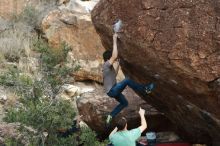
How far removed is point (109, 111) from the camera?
10141 millimetres

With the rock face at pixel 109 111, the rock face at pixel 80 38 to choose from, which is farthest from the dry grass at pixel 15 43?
the rock face at pixel 109 111

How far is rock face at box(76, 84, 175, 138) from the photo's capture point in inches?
402

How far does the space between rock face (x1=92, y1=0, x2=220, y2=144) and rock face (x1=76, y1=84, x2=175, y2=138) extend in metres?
1.72

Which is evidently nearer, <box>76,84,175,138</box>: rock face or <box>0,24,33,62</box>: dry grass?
<box>76,84,175,138</box>: rock face

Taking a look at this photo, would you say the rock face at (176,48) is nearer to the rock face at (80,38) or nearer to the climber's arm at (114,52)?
the climber's arm at (114,52)

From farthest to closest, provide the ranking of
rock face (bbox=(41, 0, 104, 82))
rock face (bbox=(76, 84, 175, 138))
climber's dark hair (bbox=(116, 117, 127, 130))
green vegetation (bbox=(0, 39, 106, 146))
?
rock face (bbox=(41, 0, 104, 82))
rock face (bbox=(76, 84, 175, 138))
climber's dark hair (bbox=(116, 117, 127, 130))
green vegetation (bbox=(0, 39, 106, 146))

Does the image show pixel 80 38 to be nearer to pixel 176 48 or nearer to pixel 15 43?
pixel 15 43

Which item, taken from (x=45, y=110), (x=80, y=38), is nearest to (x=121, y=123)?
(x=45, y=110)

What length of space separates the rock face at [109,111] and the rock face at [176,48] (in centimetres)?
172

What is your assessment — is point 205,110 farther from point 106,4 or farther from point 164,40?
point 106,4

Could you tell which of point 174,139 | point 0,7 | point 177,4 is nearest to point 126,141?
point 177,4

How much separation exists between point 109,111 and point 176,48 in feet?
11.6

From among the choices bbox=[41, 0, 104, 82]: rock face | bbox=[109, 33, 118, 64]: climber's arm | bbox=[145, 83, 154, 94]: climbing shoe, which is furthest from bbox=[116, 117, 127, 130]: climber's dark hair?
bbox=[41, 0, 104, 82]: rock face

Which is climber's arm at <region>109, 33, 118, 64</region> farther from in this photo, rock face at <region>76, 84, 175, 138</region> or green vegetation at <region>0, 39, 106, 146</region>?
rock face at <region>76, 84, 175, 138</region>
